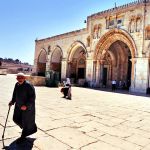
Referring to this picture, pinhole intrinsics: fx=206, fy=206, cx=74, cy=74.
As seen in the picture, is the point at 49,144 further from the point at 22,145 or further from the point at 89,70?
the point at 89,70

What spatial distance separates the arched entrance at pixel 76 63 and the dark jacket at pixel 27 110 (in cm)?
2077

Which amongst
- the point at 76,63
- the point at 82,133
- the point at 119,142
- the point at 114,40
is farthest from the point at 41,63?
the point at 119,142

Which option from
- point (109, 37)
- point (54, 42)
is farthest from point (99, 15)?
point (54, 42)

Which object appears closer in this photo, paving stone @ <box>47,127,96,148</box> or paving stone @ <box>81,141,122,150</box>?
paving stone @ <box>81,141,122,150</box>

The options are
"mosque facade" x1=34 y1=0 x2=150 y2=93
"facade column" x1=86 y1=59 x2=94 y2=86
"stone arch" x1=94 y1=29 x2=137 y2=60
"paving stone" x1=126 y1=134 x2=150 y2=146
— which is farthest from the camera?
"facade column" x1=86 y1=59 x2=94 y2=86

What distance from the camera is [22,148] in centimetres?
360

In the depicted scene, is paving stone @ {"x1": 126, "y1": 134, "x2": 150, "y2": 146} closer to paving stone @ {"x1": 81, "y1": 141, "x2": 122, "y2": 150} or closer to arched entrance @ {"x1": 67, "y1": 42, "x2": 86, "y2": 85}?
paving stone @ {"x1": 81, "y1": 141, "x2": 122, "y2": 150}

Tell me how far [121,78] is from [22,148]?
20.4m

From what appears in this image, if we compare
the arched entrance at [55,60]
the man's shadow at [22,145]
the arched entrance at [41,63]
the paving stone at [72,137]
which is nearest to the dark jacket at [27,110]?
the man's shadow at [22,145]

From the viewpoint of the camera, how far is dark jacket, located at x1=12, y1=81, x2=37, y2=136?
396 centimetres

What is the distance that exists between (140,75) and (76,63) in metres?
10.7

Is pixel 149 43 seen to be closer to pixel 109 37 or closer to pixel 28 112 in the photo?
pixel 109 37

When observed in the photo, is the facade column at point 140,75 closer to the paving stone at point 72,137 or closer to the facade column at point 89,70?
the facade column at point 89,70

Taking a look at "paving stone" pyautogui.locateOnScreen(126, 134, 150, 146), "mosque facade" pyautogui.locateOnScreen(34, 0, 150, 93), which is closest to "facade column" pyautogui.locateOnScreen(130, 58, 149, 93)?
"mosque facade" pyautogui.locateOnScreen(34, 0, 150, 93)
